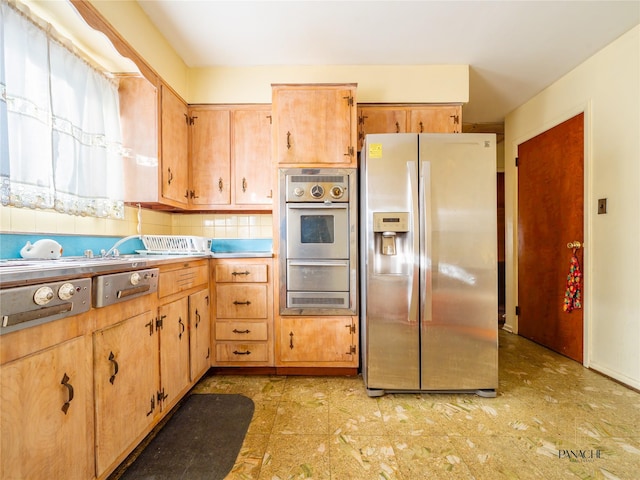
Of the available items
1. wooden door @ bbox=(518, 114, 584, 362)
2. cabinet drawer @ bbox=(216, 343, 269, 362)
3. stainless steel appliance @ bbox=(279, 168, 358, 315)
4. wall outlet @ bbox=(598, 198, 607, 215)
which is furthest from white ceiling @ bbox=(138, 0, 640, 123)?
cabinet drawer @ bbox=(216, 343, 269, 362)

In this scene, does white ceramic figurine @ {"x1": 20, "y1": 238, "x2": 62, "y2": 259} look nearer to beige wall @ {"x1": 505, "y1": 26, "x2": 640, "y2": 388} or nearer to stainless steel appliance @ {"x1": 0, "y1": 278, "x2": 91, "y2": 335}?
stainless steel appliance @ {"x1": 0, "y1": 278, "x2": 91, "y2": 335}

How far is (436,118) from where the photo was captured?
7.75 ft

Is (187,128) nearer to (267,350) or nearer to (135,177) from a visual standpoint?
(135,177)

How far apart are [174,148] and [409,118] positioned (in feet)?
6.67

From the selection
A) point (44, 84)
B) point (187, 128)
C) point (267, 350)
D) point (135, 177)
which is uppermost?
point (187, 128)

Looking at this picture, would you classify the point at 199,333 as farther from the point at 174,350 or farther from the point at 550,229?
the point at 550,229

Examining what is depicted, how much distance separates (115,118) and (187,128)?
570 mm

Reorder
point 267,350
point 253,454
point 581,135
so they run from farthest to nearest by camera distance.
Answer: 1. point 581,135
2. point 267,350
3. point 253,454

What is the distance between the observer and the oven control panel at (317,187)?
79.7 inches

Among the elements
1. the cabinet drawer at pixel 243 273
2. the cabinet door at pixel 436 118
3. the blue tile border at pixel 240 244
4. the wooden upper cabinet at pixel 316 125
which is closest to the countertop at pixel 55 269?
the cabinet drawer at pixel 243 273

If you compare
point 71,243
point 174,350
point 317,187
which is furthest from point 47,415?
point 317,187

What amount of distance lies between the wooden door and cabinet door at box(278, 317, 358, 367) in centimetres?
203

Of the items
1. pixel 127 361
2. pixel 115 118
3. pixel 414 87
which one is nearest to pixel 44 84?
pixel 115 118

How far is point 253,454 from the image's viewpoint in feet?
4.28
